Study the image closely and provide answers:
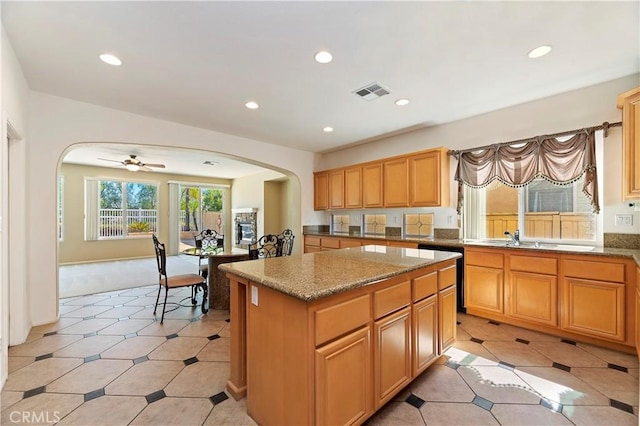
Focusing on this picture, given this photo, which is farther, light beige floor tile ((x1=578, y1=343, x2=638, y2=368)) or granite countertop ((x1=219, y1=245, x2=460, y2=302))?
light beige floor tile ((x1=578, y1=343, x2=638, y2=368))

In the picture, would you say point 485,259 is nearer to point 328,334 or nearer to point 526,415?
point 526,415

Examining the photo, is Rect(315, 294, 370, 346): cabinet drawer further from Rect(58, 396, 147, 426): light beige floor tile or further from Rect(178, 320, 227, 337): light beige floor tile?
Rect(178, 320, 227, 337): light beige floor tile

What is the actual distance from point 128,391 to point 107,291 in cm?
329

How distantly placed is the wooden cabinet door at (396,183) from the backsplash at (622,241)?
2.21 meters

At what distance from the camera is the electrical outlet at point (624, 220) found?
273 cm

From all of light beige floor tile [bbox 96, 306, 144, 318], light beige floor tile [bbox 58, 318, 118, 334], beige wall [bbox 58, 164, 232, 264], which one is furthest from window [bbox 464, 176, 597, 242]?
beige wall [bbox 58, 164, 232, 264]

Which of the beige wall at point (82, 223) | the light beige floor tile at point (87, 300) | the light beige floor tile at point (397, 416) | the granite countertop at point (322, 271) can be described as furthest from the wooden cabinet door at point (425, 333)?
the beige wall at point (82, 223)

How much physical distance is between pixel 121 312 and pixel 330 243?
3.27 metres

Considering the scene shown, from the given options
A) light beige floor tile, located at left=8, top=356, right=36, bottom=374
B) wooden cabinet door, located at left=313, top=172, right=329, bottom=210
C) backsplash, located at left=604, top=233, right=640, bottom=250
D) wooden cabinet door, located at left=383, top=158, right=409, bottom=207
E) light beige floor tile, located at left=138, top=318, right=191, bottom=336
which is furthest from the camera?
wooden cabinet door, located at left=313, top=172, right=329, bottom=210

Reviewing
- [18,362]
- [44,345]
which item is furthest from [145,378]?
[44,345]

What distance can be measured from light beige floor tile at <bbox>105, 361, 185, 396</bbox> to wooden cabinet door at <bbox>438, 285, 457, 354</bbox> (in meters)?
2.18

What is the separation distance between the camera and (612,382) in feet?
6.70

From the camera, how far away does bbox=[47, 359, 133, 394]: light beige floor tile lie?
195 centimetres

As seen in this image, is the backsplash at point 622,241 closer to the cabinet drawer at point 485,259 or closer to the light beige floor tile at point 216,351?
the cabinet drawer at point 485,259
